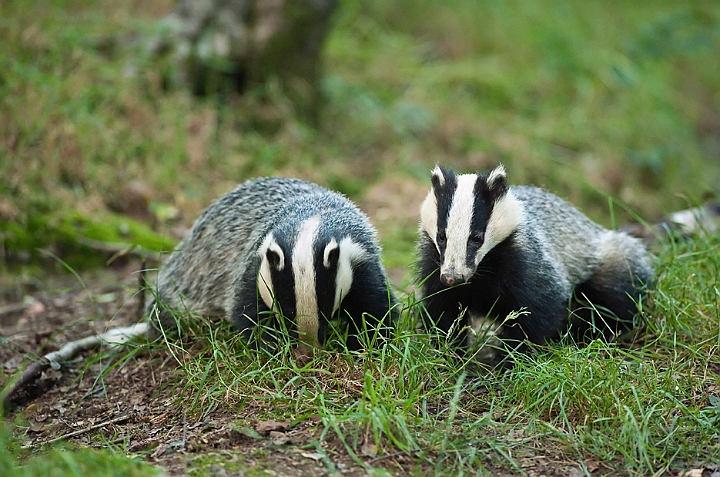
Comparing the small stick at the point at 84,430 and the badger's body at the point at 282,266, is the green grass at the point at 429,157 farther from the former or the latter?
the small stick at the point at 84,430

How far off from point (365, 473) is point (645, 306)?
2.46m

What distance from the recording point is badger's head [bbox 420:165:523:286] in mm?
4055

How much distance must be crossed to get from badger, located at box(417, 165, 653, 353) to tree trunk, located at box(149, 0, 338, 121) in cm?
435

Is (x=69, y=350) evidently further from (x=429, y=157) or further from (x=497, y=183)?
(x=429, y=157)

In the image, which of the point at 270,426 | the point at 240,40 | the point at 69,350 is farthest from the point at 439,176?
the point at 240,40

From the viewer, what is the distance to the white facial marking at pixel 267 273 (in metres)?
3.94

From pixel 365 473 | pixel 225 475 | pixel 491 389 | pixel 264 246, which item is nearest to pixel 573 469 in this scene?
pixel 491 389

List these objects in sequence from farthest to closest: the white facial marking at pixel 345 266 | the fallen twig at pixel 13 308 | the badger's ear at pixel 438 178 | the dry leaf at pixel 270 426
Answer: the fallen twig at pixel 13 308, the badger's ear at pixel 438 178, the white facial marking at pixel 345 266, the dry leaf at pixel 270 426

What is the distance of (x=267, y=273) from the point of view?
406 centimetres

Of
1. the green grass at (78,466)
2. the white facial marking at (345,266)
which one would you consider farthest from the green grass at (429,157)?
the green grass at (78,466)

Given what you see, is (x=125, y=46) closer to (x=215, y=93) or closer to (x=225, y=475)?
(x=215, y=93)

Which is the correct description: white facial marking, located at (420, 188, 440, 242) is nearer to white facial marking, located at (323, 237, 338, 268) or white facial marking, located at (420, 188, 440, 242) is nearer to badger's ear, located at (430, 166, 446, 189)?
badger's ear, located at (430, 166, 446, 189)

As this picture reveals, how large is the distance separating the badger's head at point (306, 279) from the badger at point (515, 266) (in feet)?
1.76

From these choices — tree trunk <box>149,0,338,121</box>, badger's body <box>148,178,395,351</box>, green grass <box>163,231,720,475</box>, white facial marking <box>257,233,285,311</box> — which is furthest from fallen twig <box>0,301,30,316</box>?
tree trunk <box>149,0,338,121</box>
